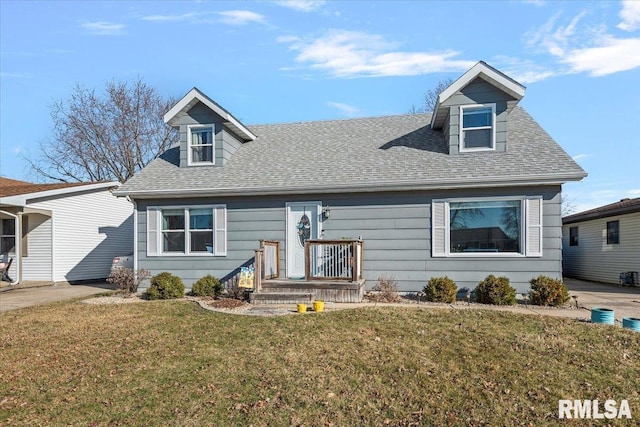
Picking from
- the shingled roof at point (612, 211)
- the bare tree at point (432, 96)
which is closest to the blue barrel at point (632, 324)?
the shingled roof at point (612, 211)

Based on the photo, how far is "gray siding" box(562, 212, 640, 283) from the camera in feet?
40.7

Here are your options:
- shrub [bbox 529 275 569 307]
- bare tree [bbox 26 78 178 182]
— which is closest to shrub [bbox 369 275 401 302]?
shrub [bbox 529 275 569 307]

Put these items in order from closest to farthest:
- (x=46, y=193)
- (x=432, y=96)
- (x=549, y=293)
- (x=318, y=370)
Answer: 1. (x=318, y=370)
2. (x=549, y=293)
3. (x=46, y=193)
4. (x=432, y=96)

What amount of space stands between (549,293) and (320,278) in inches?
199

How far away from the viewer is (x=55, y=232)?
45.7 feet

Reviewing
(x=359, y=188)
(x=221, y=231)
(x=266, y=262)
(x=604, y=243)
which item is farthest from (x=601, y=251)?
(x=221, y=231)

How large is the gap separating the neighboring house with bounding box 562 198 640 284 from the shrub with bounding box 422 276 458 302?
7747 mm

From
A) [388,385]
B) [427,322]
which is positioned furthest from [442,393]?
[427,322]

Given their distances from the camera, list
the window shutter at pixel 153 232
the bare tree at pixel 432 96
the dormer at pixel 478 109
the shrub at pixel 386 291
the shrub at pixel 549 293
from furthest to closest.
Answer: the bare tree at pixel 432 96 → the window shutter at pixel 153 232 → the dormer at pixel 478 109 → the shrub at pixel 386 291 → the shrub at pixel 549 293

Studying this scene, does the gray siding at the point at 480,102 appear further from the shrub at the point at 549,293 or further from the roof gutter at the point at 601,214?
the roof gutter at the point at 601,214

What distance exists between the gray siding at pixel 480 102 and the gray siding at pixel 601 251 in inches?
A: 248

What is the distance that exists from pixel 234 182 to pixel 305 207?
216 centimetres

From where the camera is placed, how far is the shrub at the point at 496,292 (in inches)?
326

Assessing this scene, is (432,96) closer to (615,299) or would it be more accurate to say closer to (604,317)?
(615,299)
